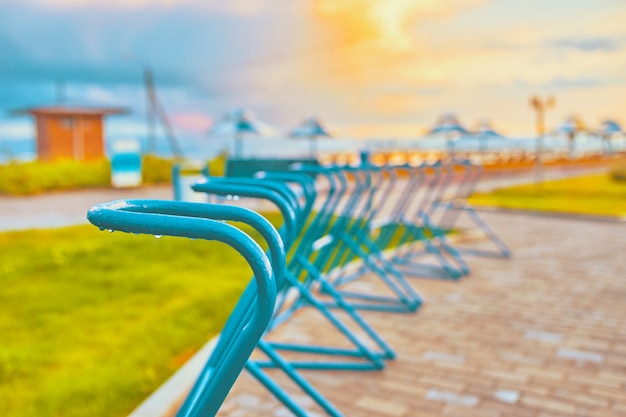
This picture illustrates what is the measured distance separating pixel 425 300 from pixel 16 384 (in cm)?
354

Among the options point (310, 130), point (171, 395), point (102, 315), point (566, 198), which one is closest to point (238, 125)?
point (310, 130)

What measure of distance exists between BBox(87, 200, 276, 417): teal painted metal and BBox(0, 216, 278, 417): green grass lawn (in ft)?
7.67

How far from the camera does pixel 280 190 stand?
2.49 meters

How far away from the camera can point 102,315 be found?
5.48 m

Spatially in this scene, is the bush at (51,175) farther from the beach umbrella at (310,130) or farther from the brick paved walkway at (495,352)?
the brick paved walkway at (495,352)

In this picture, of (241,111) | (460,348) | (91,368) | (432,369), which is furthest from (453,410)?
(241,111)

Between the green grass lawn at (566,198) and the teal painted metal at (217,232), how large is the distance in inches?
513

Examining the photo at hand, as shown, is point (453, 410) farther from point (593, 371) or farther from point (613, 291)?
point (613, 291)

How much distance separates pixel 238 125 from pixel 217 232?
2189cm

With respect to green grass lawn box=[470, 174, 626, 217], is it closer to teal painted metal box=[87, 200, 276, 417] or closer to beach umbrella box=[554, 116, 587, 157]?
beach umbrella box=[554, 116, 587, 157]

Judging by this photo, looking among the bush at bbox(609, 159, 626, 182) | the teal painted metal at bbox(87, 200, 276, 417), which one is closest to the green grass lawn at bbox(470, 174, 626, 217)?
the bush at bbox(609, 159, 626, 182)

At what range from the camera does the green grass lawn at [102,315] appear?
382 centimetres

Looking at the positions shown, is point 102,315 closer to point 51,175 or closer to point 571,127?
point 51,175

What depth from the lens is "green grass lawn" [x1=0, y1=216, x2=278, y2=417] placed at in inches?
150
